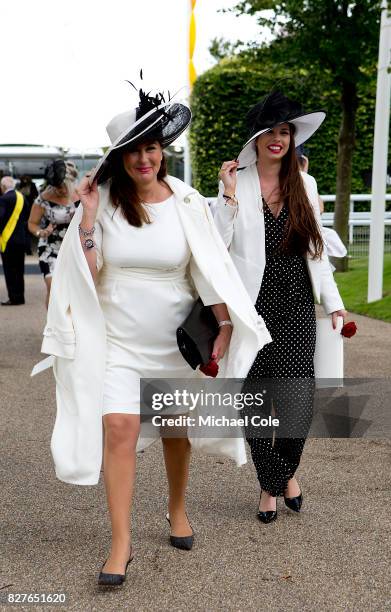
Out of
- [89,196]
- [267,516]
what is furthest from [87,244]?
[267,516]

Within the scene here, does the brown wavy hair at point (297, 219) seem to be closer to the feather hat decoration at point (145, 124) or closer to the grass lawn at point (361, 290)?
the feather hat decoration at point (145, 124)

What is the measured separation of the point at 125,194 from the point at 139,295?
399 mm

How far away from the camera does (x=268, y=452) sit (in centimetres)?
459

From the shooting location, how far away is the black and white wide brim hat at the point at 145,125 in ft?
12.4

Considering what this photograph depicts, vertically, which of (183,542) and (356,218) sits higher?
(183,542)

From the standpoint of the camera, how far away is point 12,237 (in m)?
15.0

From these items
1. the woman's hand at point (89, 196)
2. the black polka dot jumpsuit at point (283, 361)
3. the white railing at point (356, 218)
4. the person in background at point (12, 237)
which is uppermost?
the woman's hand at point (89, 196)

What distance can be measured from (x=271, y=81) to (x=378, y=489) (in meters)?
19.6

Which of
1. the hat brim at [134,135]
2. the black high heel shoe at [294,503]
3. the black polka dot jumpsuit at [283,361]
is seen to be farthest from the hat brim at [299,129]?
the black high heel shoe at [294,503]

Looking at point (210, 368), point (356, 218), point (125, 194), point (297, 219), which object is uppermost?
point (125, 194)

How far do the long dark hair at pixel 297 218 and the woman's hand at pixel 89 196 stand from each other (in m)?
1.03

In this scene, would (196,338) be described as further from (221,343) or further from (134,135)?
(134,135)

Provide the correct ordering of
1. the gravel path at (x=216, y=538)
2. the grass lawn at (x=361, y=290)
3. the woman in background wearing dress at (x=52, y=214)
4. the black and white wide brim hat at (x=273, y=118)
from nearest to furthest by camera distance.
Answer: the gravel path at (x=216, y=538) < the black and white wide brim hat at (x=273, y=118) < the woman in background wearing dress at (x=52, y=214) < the grass lawn at (x=361, y=290)

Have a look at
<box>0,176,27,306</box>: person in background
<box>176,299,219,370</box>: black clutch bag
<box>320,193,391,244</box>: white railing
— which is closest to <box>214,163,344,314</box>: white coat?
<box>176,299,219,370</box>: black clutch bag
